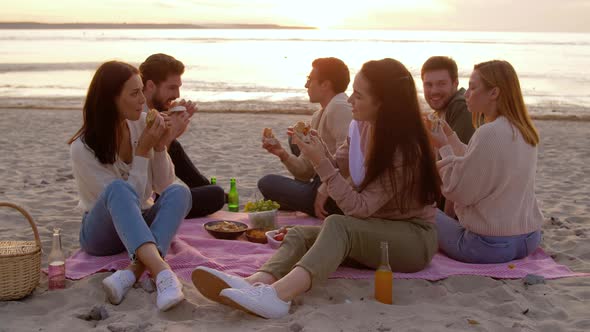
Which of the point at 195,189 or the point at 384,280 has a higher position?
the point at 195,189

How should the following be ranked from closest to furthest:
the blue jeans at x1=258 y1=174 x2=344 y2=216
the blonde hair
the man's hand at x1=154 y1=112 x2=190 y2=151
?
the blonde hair
the man's hand at x1=154 y1=112 x2=190 y2=151
the blue jeans at x1=258 y1=174 x2=344 y2=216

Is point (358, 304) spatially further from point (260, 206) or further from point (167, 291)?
point (260, 206)

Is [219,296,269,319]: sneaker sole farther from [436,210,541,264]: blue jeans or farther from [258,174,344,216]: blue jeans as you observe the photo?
[258,174,344,216]: blue jeans

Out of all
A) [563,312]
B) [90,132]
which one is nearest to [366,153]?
[563,312]

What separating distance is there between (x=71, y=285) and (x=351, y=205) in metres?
1.93

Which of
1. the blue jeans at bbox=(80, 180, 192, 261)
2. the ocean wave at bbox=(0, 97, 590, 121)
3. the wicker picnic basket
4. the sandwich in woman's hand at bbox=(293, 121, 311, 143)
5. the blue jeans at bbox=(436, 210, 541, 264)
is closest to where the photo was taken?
the wicker picnic basket

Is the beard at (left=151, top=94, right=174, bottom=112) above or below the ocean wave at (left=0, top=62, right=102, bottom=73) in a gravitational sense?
above

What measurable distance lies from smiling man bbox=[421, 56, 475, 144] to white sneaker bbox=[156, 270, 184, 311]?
9.30 ft

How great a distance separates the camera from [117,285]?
380cm

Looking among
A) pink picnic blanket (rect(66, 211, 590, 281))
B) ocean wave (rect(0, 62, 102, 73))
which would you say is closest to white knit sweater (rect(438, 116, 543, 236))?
pink picnic blanket (rect(66, 211, 590, 281))

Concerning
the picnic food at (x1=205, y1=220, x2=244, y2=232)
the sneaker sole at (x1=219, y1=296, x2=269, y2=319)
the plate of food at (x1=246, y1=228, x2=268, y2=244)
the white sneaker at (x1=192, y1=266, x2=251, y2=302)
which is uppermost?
the white sneaker at (x1=192, y1=266, x2=251, y2=302)

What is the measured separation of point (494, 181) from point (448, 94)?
1.44 meters

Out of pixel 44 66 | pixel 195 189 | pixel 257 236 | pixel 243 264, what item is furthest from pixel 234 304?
pixel 44 66

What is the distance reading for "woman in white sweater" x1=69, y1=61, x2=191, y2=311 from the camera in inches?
155
